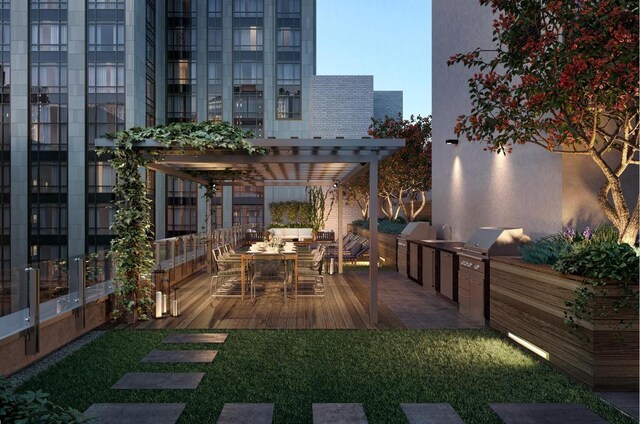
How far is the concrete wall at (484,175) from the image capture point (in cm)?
645

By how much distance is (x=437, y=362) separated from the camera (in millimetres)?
5148

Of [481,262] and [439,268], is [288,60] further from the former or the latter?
[481,262]

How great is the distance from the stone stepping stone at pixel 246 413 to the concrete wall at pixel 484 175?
4872mm

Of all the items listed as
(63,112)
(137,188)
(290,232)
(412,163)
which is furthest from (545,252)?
(63,112)

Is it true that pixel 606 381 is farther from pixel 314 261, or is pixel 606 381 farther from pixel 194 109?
pixel 194 109

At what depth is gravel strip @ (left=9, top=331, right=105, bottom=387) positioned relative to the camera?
468cm

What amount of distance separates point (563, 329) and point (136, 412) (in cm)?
410

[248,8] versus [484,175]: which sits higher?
[248,8]

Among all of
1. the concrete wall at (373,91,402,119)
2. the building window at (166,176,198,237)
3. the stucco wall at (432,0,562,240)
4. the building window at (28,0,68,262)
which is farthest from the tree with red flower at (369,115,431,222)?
the building window at (28,0,68,262)

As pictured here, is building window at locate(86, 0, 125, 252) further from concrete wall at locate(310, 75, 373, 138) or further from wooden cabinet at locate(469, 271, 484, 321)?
wooden cabinet at locate(469, 271, 484, 321)

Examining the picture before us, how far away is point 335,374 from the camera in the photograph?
4734 mm

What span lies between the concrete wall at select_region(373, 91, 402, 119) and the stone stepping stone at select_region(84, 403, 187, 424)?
3105 cm

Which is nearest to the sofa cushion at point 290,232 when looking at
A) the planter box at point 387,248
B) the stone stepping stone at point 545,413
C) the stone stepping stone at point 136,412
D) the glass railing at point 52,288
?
the planter box at point 387,248

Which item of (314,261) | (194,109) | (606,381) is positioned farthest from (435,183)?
(194,109)
